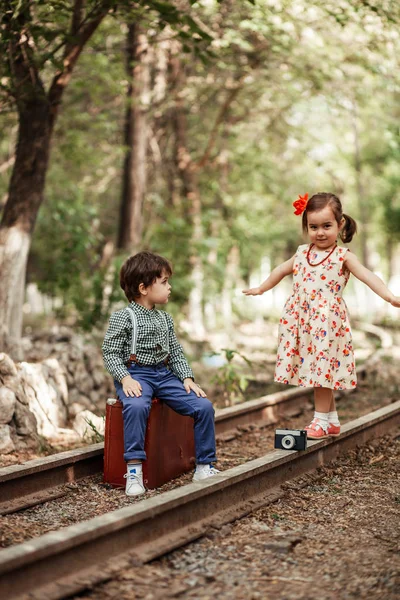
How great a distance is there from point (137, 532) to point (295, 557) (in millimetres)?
782

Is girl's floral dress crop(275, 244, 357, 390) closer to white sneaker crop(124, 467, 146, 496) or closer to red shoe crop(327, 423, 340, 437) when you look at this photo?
red shoe crop(327, 423, 340, 437)

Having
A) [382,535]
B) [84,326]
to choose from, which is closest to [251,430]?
[382,535]

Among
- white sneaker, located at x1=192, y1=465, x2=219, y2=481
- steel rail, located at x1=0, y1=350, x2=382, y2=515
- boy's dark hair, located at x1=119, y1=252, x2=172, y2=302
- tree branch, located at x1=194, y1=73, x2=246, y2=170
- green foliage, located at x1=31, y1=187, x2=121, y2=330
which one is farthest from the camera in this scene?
tree branch, located at x1=194, y1=73, x2=246, y2=170

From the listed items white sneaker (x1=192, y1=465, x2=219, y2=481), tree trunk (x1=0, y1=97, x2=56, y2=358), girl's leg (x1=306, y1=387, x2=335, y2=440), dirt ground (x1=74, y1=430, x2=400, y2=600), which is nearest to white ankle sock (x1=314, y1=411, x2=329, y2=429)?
girl's leg (x1=306, y1=387, x2=335, y2=440)

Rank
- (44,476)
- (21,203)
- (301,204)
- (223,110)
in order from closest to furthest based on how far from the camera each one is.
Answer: (44,476) < (301,204) < (21,203) < (223,110)

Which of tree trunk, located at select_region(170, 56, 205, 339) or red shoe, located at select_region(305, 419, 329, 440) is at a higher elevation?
tree trunk, located at select_region(170, 56, 205, 339)

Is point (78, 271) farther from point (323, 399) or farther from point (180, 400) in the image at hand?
point (180, 400)

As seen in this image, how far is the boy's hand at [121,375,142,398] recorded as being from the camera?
4.92m

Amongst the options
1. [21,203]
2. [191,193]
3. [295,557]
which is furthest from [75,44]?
[191,193]

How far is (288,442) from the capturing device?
5375 mm

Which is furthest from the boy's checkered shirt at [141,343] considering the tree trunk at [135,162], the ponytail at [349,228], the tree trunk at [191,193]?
the tree trunk at [191,193]

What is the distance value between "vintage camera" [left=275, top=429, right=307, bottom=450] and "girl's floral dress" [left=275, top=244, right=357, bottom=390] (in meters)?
0.42

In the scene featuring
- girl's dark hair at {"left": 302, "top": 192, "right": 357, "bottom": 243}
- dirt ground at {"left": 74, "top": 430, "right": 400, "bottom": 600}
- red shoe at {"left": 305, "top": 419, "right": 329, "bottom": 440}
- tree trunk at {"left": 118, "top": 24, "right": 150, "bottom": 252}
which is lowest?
dirt ground at {"left": 74, "top": 430, "right": 400, "bottom": 600}

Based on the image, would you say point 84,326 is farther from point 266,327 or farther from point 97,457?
point 266,327
